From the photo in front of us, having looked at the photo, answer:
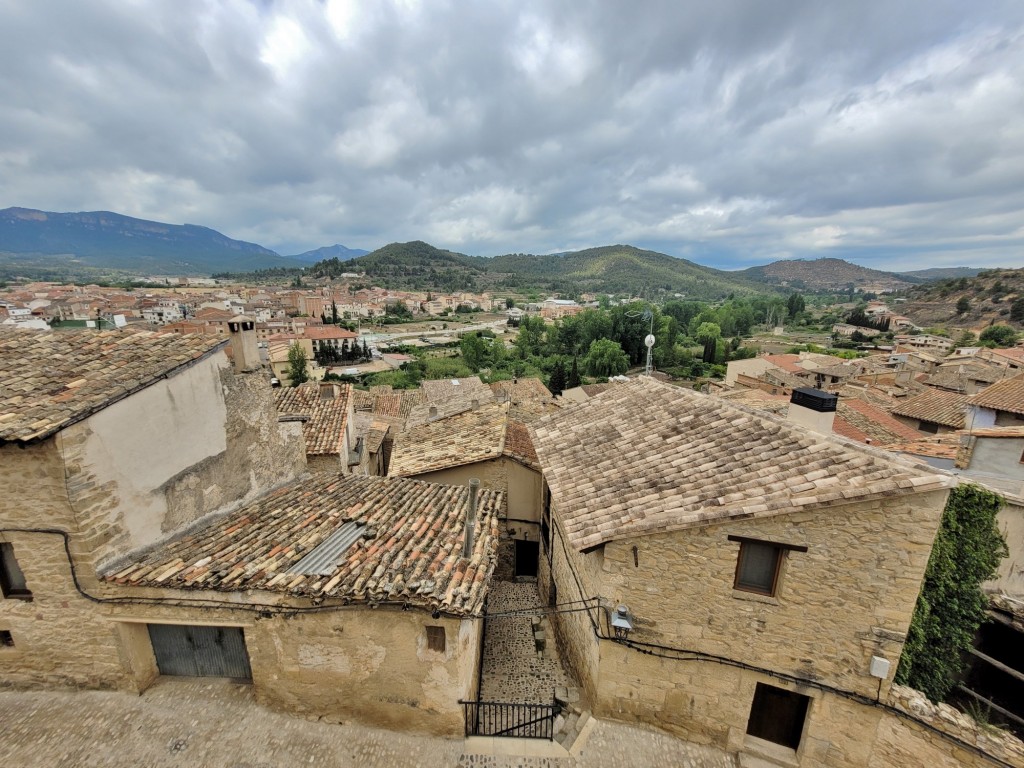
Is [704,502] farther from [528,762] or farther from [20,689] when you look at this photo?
[20,689]

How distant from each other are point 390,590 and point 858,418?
24.7m

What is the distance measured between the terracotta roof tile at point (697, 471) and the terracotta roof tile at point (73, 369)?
7411 mm

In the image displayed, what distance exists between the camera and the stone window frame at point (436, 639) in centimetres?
688

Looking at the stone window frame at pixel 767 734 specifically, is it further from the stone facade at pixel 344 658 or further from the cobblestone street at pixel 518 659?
the stone facade at pixel 344 658

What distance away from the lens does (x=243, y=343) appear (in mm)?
9430

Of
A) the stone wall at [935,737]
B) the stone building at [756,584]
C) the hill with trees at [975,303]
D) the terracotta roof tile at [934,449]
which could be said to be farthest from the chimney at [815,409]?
the hill with trees at [975,303]

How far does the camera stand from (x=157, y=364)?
7.48m

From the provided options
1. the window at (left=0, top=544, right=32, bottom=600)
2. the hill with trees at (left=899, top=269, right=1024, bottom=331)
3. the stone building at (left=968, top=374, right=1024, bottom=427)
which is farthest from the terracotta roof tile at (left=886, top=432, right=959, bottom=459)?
the hill with trees at (left=899, top=269, right=1024, bottom=331)

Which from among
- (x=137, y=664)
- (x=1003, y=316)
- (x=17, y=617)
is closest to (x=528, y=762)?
(x=137, y=664)

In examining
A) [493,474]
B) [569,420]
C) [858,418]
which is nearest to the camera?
[569,420]

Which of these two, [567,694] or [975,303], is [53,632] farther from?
[975,303]

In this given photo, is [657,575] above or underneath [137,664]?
above

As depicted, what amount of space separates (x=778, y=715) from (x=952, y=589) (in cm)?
380

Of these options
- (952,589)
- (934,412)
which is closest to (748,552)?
(952,589)
